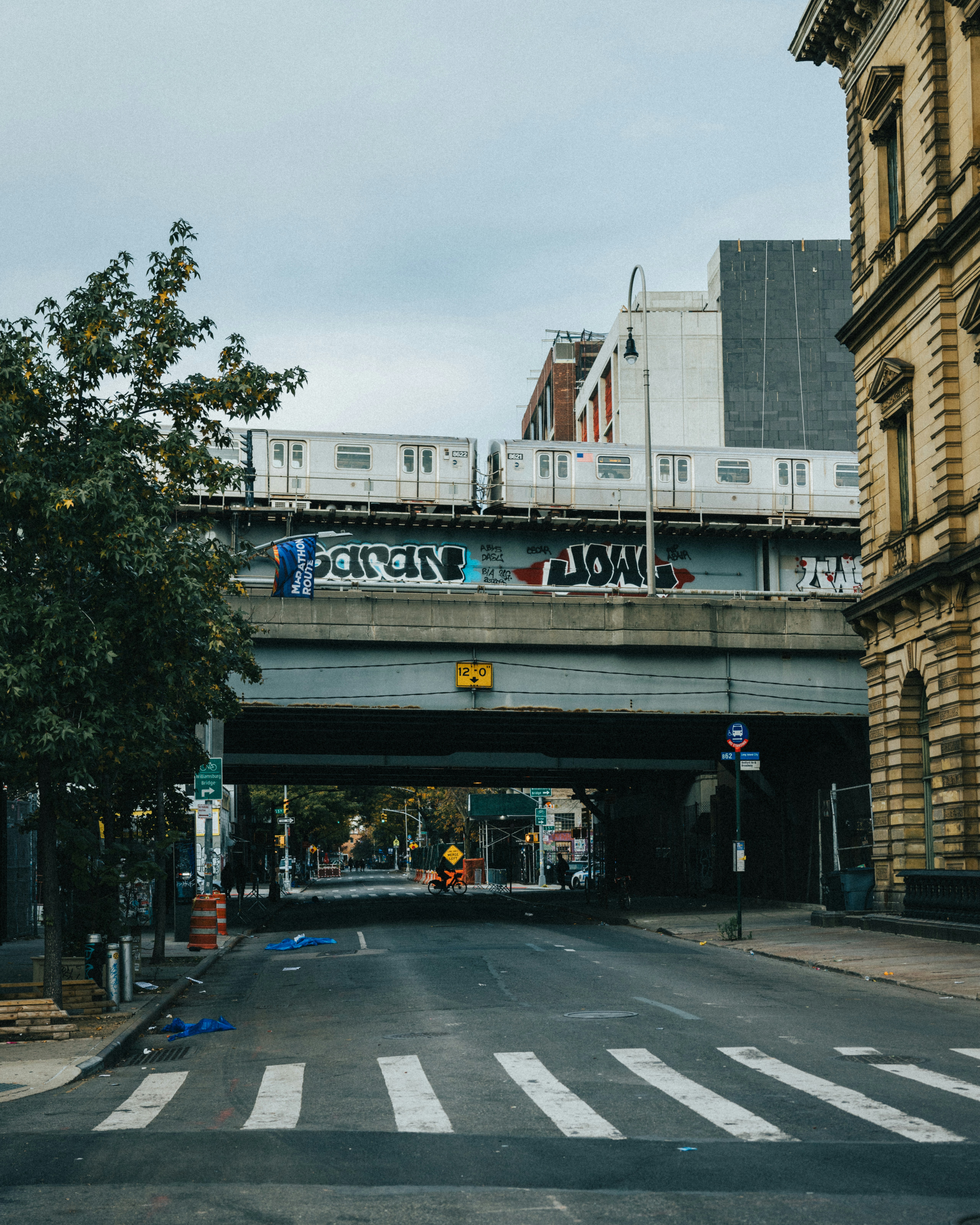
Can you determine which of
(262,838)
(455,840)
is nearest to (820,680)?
(262,838)

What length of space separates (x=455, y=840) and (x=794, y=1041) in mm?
91063

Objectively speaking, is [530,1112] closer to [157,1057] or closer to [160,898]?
[157,1057]

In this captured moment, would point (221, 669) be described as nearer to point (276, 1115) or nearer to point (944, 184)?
point (276, 1115)

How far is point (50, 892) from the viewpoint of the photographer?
617 inches

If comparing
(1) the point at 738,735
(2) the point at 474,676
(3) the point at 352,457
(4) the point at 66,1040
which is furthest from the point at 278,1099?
(3) the point at 352,457

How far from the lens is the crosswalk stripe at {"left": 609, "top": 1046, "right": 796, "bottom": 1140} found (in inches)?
342

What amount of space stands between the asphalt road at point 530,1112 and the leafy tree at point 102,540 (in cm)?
333

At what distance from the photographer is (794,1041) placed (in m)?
12.7

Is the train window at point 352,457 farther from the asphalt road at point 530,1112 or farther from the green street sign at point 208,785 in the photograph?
the asphalt road at point 530,1112

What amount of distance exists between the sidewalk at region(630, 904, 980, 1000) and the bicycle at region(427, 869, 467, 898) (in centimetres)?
2170

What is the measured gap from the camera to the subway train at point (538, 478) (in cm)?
5084

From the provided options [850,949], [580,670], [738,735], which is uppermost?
[580,670]

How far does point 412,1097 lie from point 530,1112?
3.75 ft

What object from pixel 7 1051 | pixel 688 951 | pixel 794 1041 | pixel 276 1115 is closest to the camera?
pixel 276 1115
